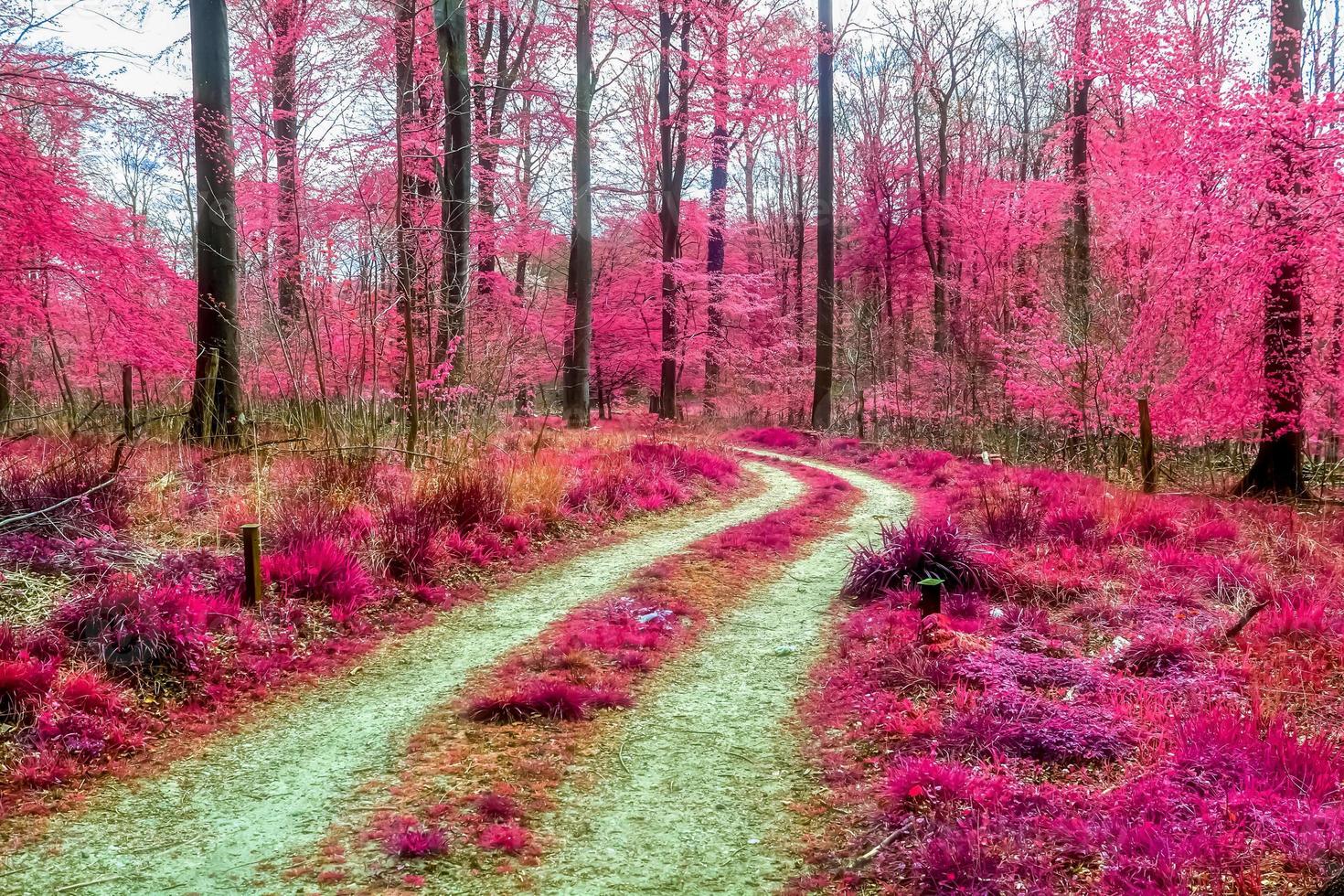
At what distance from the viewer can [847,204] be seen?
28.0 meters

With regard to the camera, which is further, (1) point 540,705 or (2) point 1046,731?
(1) point 540,705

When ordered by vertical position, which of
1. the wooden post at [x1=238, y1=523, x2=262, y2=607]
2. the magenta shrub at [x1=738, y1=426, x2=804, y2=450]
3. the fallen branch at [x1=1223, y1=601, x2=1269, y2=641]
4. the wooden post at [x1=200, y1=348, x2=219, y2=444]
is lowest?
the fallen branch at [x1=1223, y1=601, x2=1269, y2=641]

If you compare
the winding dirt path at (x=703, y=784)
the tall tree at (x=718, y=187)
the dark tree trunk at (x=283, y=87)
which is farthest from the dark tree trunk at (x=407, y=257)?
the tall tree at (x=718, y=187)

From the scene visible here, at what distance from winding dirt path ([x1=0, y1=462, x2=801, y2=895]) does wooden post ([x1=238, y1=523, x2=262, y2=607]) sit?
0.89 meters

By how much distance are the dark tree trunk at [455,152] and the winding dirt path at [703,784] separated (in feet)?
21.2

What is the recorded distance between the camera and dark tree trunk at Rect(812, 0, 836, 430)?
703 inches

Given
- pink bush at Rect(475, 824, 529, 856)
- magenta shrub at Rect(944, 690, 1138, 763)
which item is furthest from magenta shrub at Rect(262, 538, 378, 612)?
magenta shrub at Rect(944, 690, 1138, 763)

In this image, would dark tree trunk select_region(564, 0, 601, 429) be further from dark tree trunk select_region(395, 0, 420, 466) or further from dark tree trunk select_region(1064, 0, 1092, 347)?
dark tree trunk select_region(1064, 0, 1092, 347)

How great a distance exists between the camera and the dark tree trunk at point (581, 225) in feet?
50.0

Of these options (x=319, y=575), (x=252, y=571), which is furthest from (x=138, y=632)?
(x=319, y=575)

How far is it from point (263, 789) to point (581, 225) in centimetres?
1396

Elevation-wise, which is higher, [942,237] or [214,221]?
[942,237]

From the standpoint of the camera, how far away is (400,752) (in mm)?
4102

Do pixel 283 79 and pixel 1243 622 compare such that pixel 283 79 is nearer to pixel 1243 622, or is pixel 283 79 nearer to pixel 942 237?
pixel 1243 622
